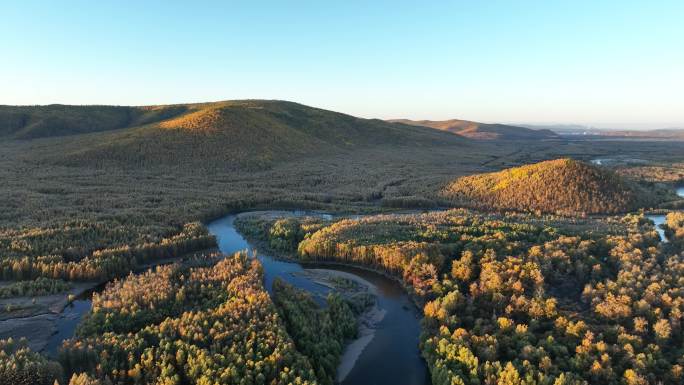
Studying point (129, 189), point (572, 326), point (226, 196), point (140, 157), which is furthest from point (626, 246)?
point (140, 157)

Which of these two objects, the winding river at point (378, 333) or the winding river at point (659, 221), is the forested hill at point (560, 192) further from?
the winding river at point (378, 333)

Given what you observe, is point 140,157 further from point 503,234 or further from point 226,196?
point 503,234

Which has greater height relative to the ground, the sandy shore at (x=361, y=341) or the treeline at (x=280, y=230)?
the treeline at (x=280, y=230)

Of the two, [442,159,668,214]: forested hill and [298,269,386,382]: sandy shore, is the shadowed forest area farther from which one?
[298,269,386,382]: sandy shore

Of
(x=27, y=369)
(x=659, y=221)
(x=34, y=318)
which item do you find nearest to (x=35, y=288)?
(x=34, y=318)

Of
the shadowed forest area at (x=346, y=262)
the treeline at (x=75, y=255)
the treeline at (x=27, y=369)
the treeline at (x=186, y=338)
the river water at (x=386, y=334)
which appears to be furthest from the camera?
the treeline at (x=75, y=255)

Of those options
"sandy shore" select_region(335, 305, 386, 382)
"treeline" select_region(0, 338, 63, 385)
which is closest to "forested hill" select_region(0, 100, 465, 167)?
"sandy shore" select_region(335, 305, 386, 382)

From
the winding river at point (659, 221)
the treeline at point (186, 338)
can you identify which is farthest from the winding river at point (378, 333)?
the winding river at point (659, 221)
